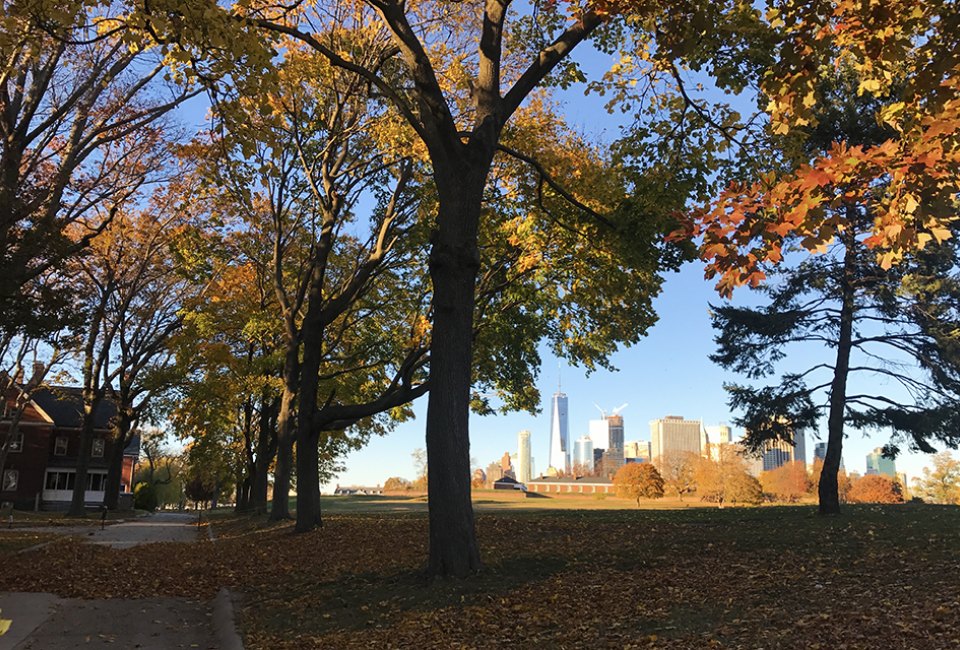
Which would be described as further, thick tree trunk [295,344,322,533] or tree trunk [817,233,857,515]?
tree trunk [817,233,857,515]

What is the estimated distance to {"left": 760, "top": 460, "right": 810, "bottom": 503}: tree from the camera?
57.8m

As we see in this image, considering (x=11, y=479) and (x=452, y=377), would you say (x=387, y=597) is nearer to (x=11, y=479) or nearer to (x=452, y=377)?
(x=452, y=377)

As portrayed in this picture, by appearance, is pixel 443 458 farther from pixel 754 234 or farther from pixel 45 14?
pixel 45 14

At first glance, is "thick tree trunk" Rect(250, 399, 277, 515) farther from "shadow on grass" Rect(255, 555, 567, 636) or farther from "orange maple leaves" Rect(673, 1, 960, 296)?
"orange maple leaves" Rect(673, 1, 960, 296)

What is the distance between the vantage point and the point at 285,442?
19406 millimetres


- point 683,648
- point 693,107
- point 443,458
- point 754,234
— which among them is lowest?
point 683,648

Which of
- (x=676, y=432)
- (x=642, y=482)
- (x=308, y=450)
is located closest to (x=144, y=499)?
(x=642, y=482)

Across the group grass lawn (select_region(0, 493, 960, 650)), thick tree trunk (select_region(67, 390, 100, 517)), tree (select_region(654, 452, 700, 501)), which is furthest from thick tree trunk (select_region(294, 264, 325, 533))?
tree (select_region(654, 452, 700, 501))

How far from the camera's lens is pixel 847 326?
20.3m

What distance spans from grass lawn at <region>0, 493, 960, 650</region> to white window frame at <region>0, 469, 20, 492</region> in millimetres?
44782

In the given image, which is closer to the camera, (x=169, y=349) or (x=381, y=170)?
(x=381, y=170)

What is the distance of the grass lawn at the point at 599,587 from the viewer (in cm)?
559

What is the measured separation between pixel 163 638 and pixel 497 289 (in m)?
10.0

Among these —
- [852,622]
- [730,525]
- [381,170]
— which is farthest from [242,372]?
[852,622]
